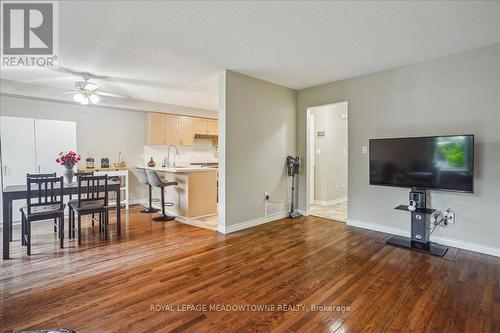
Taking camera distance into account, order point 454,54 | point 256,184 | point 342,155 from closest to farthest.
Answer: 1. point 454,54
2. point 256,184
3. point 342,155

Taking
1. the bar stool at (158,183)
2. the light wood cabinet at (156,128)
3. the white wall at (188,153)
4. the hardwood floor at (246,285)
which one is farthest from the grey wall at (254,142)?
the white wall at (188,153)

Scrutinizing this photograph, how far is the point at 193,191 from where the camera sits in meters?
4.88

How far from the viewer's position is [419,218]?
3.39 metres

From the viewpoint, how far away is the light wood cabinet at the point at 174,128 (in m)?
6.55

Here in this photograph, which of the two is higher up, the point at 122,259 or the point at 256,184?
the point at 256,184

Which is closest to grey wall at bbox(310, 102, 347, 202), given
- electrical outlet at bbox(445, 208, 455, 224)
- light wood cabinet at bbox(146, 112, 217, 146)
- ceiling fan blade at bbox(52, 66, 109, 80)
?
electrical outlet at bbox(445, 208, 455, 224)

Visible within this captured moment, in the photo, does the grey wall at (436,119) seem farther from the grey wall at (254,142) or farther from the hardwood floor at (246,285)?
the grey wall at (254,142)

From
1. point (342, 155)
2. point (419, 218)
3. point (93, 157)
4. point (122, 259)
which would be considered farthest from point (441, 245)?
point (93, 157)

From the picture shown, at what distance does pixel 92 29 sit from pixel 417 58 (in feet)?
13.7

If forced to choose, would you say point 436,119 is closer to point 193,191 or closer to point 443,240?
point 443,240

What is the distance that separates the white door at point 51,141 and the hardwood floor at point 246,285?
1.72 m

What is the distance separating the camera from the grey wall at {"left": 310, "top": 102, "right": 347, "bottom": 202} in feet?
20.4

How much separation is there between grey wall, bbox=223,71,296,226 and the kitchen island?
1.05 m

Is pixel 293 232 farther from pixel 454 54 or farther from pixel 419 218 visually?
pixel 454 54
